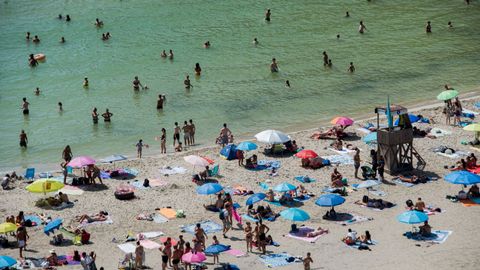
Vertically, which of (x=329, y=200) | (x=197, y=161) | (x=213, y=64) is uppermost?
(x=213, y=64)

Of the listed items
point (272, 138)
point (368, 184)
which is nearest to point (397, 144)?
point (368, 184)

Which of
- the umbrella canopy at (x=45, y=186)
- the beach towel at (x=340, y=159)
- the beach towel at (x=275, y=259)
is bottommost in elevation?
the beach towel at (x=275, y=259)

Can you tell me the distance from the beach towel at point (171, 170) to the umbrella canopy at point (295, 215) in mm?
6980

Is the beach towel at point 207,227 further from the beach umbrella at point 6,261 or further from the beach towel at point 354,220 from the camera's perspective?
the beach umbrella at point 6,261

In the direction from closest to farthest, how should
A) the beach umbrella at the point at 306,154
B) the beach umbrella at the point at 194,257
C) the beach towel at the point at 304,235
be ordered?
the beach umbrella at the point at 194,257 → the beach towel at the point at 304,235 → the beach umbrella at the point at 306,154

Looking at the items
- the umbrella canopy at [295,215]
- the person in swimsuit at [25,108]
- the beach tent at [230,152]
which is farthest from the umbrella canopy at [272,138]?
the person in swimsuit at [25,108]

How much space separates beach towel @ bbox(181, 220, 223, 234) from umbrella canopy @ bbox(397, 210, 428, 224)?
5640 millimetres

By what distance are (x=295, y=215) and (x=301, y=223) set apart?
39.2 inches

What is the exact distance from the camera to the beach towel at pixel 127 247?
27.0 m

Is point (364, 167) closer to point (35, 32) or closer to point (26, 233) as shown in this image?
point (26, 233)

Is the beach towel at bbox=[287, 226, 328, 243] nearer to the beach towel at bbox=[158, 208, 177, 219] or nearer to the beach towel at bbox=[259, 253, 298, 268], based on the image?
the beach towel at bbox=[259, 253, 298, 268]

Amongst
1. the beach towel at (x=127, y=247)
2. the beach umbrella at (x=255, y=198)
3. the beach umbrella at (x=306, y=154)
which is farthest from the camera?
the beach umbrella at (x=306, y=154)

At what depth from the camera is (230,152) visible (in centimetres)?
3562

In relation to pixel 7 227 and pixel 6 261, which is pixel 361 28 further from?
pixel 6 261
